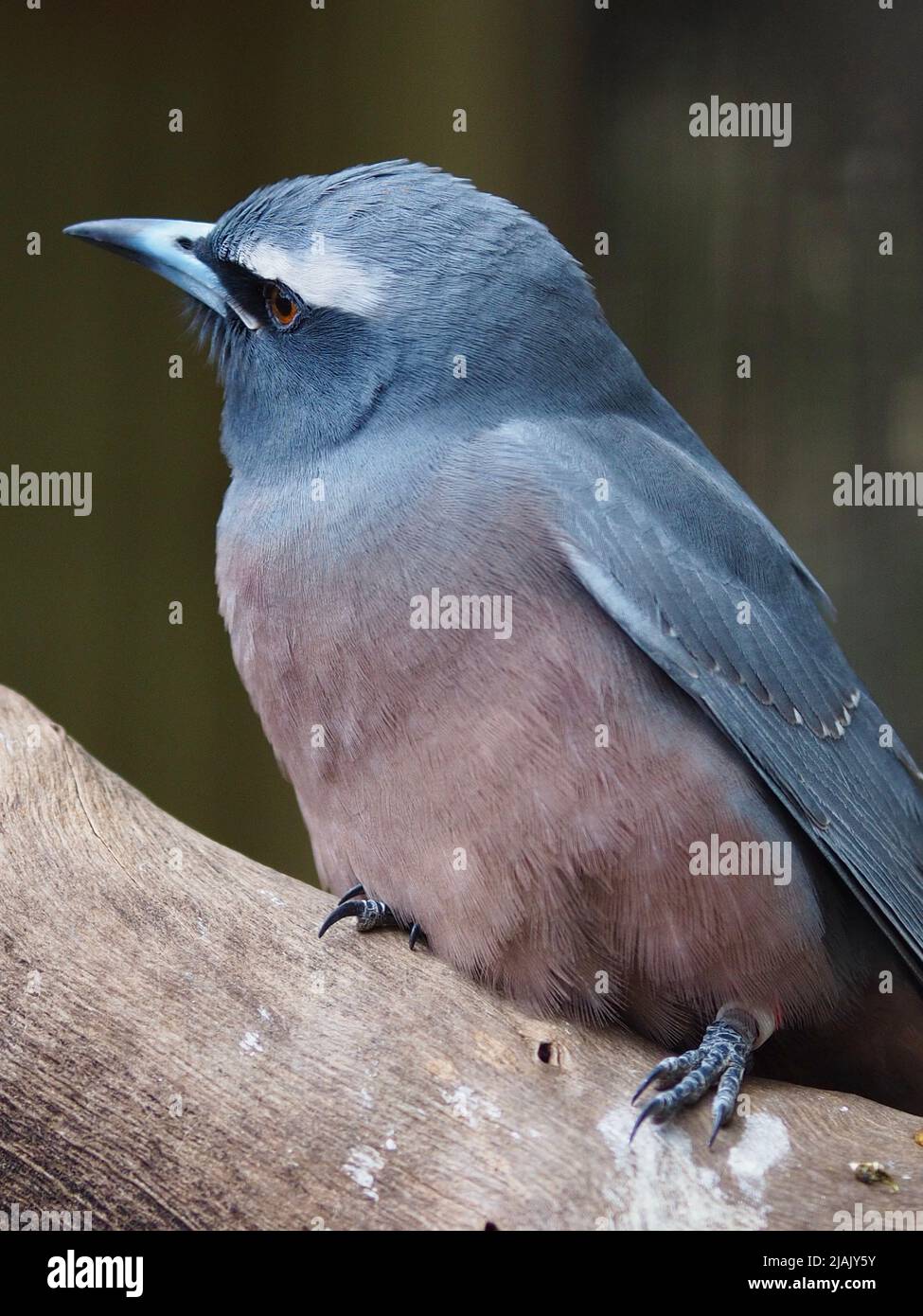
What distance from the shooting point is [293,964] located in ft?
8.59

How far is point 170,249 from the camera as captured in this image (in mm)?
3051

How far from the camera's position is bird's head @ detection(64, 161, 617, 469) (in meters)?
2.77

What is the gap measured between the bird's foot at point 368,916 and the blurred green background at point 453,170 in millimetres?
2310

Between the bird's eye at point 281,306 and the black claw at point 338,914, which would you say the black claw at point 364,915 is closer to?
the black claw at point 338,914

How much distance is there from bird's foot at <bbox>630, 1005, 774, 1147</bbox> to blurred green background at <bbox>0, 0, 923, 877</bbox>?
6.67ft

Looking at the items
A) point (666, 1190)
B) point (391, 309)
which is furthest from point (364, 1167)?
point (391, 309)

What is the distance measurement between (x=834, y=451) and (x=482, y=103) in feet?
6.61

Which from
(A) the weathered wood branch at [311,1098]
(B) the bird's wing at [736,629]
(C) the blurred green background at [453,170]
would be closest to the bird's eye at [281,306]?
(B) the bird's wing at [736,629]

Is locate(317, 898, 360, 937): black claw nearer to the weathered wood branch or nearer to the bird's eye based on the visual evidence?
the weathered wood branch

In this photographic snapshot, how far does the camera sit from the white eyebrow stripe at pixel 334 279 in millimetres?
2750

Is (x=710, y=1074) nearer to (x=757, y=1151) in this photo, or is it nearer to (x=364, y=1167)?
(x=757, y=1151)

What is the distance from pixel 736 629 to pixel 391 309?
98 centimetres
